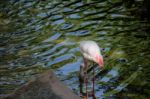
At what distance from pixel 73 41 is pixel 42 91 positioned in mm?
6970

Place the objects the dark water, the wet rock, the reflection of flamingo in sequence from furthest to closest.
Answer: the dark water
the reflection of flamingo
the wet rock

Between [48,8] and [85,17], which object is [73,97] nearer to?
[85,17]

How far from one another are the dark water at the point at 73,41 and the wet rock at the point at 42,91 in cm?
288

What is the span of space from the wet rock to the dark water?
2881 mm

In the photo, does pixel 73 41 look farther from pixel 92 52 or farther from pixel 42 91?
pixel 42 91

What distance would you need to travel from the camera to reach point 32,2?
64.4 feet

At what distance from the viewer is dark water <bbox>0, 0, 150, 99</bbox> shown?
35.9ft

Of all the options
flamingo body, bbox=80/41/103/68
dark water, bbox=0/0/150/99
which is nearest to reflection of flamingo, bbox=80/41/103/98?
flamingo body, bbox=80/41/103/68

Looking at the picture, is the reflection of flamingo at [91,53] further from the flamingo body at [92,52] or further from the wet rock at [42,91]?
the wet rock at [42,91]

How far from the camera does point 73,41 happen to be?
1404 centimetres

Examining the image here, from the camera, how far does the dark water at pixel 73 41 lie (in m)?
10.9

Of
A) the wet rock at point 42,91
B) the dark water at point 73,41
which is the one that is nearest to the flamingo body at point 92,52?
the dark water at point 73,41

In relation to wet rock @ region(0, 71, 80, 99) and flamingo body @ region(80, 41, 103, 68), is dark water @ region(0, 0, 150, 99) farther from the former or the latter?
wet rock @ region(0, 71, 80, 99)

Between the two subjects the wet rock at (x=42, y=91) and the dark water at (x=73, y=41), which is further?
the dark water at (x=73, y=41)
